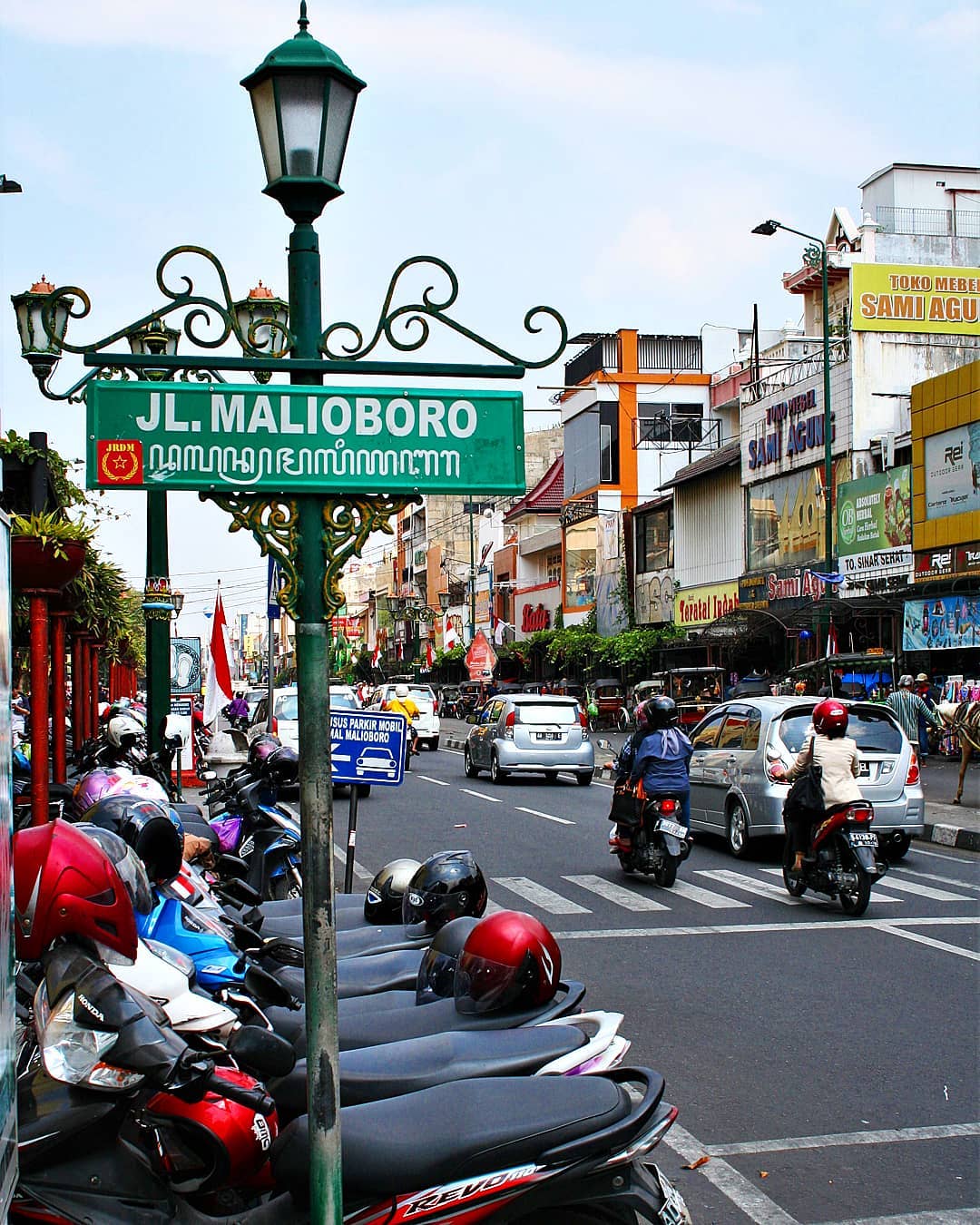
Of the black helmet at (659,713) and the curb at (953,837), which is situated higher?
the black helmet at (659,713)

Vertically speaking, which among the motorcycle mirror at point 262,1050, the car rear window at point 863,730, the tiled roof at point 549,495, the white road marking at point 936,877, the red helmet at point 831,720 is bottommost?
the white road marking at point 936,877

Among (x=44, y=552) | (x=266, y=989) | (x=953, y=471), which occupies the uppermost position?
(x=953, y=471)

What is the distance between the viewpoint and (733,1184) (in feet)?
17.3

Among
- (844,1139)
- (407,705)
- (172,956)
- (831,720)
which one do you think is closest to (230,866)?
(172,956)

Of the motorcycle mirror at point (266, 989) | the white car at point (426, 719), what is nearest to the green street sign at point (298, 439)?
the motorcycle mirror at point (266, 989)

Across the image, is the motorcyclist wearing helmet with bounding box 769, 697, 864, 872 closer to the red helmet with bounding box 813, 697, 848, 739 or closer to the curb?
the red helmet with bounding box 813, 697, 848, 739

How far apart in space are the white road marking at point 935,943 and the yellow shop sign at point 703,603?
31.6 m

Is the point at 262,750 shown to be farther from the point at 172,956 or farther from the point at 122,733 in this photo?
the point at 172,956

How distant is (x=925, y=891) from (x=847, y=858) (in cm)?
173

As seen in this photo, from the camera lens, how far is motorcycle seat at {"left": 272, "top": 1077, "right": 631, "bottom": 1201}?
12.2 ft

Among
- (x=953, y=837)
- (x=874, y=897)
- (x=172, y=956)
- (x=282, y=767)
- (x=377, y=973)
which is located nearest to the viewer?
(x=172, y=956)

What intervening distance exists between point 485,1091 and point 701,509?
43.1 meters

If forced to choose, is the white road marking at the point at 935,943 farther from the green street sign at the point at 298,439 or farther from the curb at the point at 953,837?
the green street sign at the point at 298,439

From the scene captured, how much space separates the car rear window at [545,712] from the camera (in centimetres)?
2452
